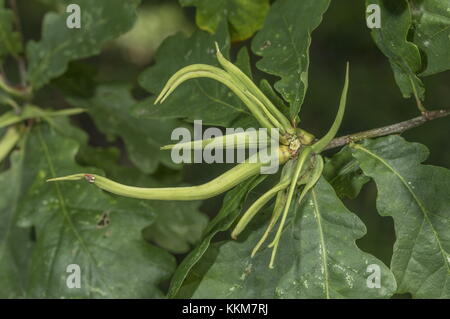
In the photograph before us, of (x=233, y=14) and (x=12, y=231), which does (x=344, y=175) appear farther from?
(x=12, y=231)

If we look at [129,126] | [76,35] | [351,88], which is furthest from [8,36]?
[351,88]

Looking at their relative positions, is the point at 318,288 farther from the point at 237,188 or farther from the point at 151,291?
the point at 151,291

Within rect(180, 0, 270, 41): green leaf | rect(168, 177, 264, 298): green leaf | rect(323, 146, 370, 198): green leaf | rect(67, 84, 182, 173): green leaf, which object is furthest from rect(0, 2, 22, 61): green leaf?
rect(323, 146, 370, 198): green leaf

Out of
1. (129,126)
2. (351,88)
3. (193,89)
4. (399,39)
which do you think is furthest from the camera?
(351,88)

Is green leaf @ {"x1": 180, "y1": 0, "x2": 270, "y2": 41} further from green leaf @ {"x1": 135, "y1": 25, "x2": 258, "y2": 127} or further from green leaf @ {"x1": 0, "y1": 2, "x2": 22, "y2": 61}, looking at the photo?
green leaf @ {"x1": 0, "y1": 2, "x2": 22, "y2": 61}

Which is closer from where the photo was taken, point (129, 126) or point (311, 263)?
point (311, 263)

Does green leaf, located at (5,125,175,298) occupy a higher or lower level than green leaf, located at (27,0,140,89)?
lower

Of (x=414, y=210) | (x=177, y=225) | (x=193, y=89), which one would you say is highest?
(x=193, y=89)
